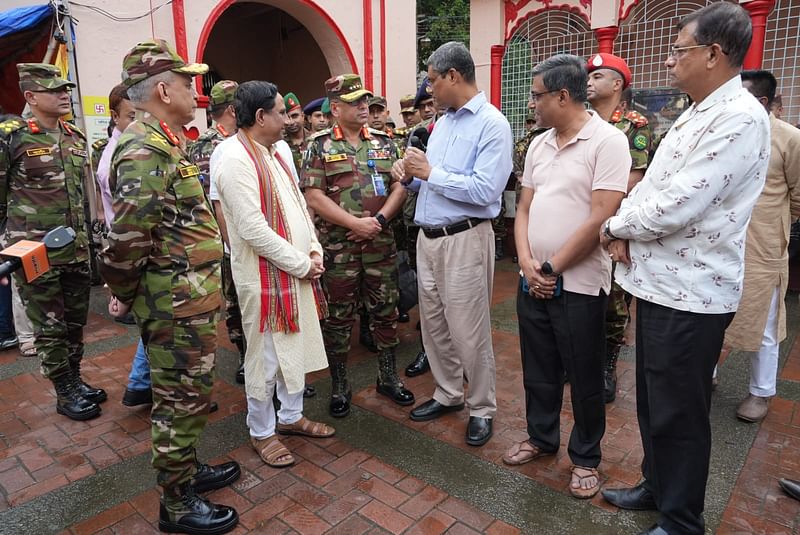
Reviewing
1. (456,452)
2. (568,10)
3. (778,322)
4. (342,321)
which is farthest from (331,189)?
(568,10)

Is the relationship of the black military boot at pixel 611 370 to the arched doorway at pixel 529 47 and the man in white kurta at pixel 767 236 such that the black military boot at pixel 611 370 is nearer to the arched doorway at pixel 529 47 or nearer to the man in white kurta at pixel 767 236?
the man in white kurta at pixel 767 236

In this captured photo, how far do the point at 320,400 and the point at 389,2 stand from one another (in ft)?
24.7

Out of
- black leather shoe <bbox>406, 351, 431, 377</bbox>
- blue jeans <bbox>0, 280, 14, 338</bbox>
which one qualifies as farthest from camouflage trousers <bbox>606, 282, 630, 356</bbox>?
blue jeans <bbox>0, 280, 14, 338</bbox>

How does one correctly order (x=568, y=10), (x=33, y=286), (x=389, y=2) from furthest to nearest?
(x=389, y=2)
(x=568, y=10)
(x=33, y=286)

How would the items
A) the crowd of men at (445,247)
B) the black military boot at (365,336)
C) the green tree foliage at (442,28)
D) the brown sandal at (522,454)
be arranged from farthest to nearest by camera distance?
the green tree foliage at (442,28), the black military boot at (365,336), the brown sandal at (522,454), the crowd of men at (445,247)

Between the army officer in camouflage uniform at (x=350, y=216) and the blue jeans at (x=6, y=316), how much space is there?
330cm

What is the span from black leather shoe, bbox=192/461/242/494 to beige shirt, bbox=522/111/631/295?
1903 mm

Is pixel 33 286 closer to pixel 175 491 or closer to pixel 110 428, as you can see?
pixel 110 428

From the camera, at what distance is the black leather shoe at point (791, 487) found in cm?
255

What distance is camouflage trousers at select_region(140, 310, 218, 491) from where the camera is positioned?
2.33 metres

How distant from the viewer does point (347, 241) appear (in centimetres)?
347

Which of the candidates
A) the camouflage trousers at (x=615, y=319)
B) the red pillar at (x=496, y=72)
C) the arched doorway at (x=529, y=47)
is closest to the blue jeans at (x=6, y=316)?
the camouflage trousers at (x=615, y=319)

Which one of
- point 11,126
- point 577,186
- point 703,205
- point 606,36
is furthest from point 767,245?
point 606,36

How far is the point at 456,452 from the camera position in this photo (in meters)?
3.04
